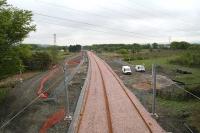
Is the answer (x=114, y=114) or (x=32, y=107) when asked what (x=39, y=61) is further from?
(x=114, y=114)

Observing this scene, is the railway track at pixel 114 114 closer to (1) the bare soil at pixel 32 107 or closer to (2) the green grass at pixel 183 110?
(1) the bare soil at pixel 32 107

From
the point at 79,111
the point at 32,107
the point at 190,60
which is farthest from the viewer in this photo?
the point at 190,60

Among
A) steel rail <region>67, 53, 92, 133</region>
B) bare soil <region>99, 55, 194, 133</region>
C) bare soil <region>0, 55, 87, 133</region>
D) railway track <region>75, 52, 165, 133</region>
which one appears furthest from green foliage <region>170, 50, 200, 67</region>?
steel rail <region>67, 53, 92, 133</region>

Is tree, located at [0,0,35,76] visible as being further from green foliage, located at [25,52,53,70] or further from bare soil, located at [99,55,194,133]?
green foliage, located at [25,52,53,70]

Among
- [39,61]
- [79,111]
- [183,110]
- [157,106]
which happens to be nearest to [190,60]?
[39,61]

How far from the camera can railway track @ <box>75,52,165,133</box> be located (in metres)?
21.0

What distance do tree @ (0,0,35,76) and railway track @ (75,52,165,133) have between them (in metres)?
7.95

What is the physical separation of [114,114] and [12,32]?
13.3 metres

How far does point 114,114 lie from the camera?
82.5 ft

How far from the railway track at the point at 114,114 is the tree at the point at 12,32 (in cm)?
795

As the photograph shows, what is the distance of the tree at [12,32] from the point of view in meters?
30.3

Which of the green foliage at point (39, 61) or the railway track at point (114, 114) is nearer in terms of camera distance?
the railway track at point (114, 114)

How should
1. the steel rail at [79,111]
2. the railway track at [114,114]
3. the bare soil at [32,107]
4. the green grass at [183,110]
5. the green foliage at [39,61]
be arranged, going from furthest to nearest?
the green foliage at [39,61], the green grass at [183,110], the bare soil at [32,107], the steel rail at [79,111], the railway track at [114,114]

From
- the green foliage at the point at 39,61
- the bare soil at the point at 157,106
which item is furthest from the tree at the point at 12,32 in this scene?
the green foliage at the point at 39,61
